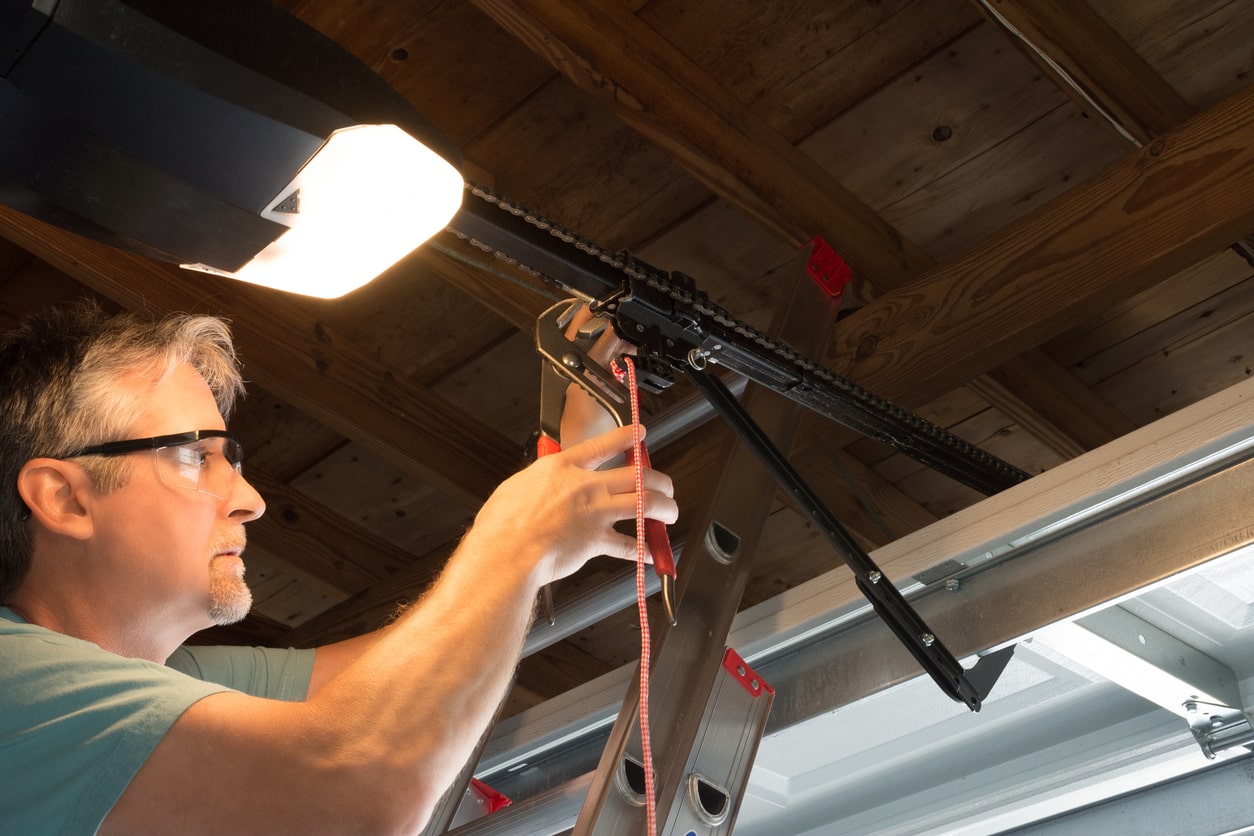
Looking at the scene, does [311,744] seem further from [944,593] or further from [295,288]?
[944,593]

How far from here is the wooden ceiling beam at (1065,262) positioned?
1.65 m

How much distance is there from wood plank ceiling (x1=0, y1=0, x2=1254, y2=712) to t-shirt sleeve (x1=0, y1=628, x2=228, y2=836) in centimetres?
103

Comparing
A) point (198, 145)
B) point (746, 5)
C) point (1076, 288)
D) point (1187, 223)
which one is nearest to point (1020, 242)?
point (1076, 288)

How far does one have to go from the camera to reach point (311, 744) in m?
0.89

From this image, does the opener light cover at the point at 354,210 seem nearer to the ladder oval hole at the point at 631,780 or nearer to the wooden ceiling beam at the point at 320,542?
the ladder oval hole at the point at 631,780

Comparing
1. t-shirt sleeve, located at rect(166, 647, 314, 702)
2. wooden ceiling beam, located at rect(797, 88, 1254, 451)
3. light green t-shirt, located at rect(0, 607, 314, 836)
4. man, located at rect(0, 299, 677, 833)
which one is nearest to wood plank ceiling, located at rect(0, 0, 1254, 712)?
wooden ceiling beam, located at rect(797, 88, 1254, 451)

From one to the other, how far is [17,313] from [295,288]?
1.43 metres

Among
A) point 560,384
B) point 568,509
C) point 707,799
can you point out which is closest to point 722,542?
point 707,799

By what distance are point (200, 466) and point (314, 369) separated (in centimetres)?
92

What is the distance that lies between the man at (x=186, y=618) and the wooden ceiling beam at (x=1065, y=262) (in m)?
0.90

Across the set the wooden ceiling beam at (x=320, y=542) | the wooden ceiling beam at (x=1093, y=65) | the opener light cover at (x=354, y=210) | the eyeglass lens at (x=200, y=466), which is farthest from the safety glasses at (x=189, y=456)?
the wooden ceiling beam at (x=320, y=542)

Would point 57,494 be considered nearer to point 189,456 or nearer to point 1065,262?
point 189,456

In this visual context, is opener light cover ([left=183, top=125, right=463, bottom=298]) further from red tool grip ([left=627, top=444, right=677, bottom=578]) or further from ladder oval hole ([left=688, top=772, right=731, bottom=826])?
ladder oval hole ([left=688, top=772, right=731, bottom=826])

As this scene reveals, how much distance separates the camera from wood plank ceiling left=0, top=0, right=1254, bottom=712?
69.3 inches
